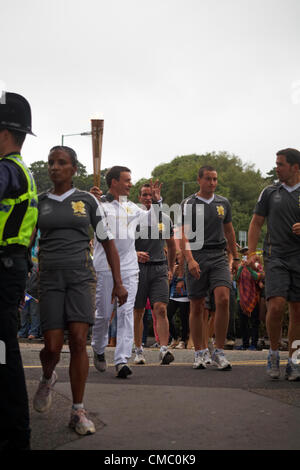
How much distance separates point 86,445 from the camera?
14.3 feet

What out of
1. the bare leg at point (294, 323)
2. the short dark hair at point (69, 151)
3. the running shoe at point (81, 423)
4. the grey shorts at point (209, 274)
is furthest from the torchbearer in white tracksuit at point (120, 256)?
the running shoe at point (81, 423)

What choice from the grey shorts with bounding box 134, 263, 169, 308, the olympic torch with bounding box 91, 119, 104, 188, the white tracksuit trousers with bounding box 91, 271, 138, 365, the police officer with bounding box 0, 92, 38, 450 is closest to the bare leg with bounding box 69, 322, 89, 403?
the police officer with bounding box 0, 92, 38, 450

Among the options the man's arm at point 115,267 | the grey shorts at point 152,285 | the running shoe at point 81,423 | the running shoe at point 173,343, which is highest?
the man's arm at point 115,267

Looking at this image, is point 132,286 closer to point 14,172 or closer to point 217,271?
point 217,271

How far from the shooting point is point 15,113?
15.1 feet

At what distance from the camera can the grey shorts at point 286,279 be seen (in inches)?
286

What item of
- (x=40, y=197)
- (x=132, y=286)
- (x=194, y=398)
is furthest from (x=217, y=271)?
(x=40, y=197)

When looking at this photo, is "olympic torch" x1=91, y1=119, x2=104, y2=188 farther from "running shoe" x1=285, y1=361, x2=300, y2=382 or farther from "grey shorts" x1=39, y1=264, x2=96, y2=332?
"grey shorts" x1=39, y1=264, x2=96, y2=332

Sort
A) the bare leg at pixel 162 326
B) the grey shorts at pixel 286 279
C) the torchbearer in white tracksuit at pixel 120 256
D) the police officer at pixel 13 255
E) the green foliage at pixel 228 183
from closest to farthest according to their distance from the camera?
the police officer at pixel 13 255
the grey shorts at pixel 286 279
the torchbearer in white tracksuit at pixel 120 256
the bare leg at pixel 162 326
the green foliage at pixel 228 183

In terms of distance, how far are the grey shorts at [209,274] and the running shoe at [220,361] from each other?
734 mm

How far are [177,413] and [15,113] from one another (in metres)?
2.42

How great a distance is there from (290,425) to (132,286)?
347 cm

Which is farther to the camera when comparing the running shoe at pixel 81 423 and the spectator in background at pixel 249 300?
the spectator in background at pixel 249 300

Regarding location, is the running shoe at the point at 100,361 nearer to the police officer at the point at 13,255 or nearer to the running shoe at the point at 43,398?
Answer: the running shoe at the point at 43,398
